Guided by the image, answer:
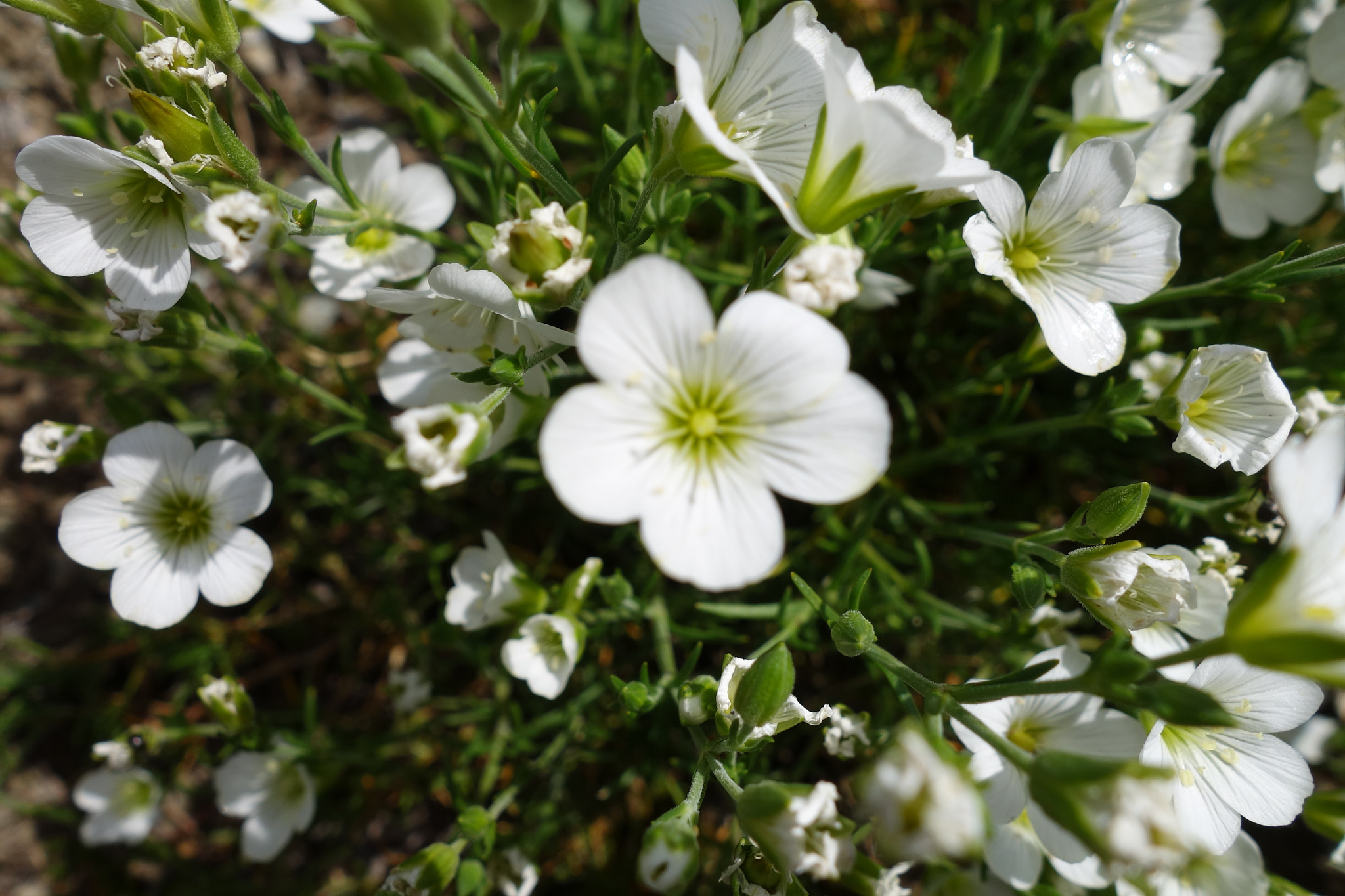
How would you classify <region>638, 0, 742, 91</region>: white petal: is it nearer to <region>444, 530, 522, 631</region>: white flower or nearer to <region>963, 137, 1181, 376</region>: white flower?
<region>963, 137, 1181, 376</region>: white flower

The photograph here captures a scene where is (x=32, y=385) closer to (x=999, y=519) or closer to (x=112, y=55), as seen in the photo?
(x=112, y=55)

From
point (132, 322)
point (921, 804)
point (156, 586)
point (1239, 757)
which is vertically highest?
point (921, 804)

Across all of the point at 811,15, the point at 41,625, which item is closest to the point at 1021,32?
the point at 811,15

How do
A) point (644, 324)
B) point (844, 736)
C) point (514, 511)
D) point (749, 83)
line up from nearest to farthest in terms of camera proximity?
point (644, 324) < point (749, 83) < point (844, 736) < point (514, 511)

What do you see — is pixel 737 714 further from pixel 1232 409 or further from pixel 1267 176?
pixel 1267 176

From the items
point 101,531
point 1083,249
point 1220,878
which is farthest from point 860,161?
point 101,531

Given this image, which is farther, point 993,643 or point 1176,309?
point 1176,309

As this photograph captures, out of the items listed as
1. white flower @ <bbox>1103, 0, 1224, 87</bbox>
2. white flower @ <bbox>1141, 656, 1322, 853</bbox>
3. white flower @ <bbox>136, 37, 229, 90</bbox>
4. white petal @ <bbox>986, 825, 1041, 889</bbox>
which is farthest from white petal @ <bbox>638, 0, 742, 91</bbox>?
white petal @ <bbox>986, 825, 1041, 889</bbox>
